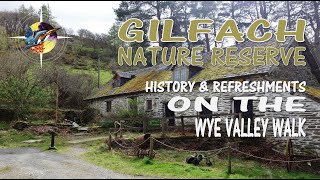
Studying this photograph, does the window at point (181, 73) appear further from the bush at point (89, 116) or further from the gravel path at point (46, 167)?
the gravel path at point (46, 167)

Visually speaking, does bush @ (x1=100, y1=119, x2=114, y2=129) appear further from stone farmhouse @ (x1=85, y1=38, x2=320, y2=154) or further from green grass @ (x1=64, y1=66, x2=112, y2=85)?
green grass @ (x1=64, y1=66, x2=112, y2=85)

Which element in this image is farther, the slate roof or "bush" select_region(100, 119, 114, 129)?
"bush" select_region(100, 119, 114, 129)

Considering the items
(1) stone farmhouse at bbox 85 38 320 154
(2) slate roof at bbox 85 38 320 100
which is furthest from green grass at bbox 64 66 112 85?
(1) stone farmhouse at bbox 85 38 320 154

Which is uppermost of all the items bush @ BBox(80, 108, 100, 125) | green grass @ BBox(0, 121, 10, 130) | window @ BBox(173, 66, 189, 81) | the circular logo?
the circular logo

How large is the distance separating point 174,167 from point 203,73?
31.4ft

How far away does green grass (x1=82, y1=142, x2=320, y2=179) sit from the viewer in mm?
8500

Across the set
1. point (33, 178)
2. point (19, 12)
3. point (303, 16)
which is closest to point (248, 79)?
point (33, 178)

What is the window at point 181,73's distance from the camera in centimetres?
1877

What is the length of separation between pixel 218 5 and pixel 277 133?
72.6 ft

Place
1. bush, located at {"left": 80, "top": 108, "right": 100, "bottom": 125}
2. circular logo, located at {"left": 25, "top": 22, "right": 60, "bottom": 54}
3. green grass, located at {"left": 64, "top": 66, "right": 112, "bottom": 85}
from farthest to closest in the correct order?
green grass, located at {"left": 64, "top": 66, "right": 112, "bottom": 85}
bush, located at {"left": 80, "top": 108, "right": 100, "bottom": 125}
circular logo, located at {"left": 25, "top": 22, "right": 60, "bottom": 54}

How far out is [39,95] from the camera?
21.6m

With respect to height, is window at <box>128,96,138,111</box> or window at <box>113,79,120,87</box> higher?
window at <box>113,79,120,87</box>

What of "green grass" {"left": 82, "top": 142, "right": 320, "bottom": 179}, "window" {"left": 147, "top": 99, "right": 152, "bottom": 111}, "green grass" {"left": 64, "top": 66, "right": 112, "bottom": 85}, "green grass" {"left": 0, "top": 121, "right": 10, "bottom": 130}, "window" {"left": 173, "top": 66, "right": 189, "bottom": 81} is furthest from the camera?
"green grass" {"left": 64, "top": 66, "right": 112, "bottom": 85}

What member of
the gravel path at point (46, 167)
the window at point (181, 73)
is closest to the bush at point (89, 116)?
the window at point (181, 73)
